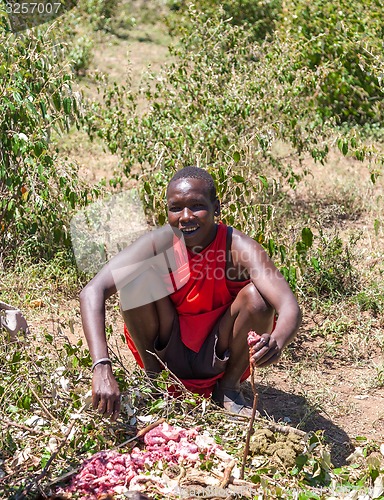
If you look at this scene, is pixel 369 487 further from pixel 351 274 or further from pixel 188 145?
pixel 188 145

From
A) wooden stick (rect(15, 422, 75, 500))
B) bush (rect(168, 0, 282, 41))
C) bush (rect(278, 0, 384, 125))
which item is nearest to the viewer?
wooden stick (rect(15, 422, 75, 500))

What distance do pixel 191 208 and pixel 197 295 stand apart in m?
0.38

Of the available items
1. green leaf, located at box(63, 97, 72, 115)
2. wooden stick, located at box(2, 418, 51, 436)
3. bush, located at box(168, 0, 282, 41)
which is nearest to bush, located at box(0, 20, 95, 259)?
green leaf, located at box(63, 97, 72, 115)

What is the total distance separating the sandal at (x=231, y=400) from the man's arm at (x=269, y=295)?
0.45 metres

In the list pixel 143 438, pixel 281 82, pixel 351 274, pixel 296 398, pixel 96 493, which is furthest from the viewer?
pixel 281 82

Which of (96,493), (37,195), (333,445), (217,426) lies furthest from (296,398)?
(37,195)

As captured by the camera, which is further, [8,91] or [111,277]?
[8,91]

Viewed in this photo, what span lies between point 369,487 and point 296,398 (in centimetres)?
106

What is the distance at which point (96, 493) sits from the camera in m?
2.71

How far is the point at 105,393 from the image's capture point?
2.79m

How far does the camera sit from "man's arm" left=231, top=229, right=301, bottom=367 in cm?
286

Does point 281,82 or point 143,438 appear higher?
point 281,82

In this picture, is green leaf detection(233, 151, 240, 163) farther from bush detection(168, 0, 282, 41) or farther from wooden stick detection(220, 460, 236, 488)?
bush detection(168, 0, 282, 41)

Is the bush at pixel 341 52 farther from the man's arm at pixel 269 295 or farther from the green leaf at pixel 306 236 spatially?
the man's arm at pixel 269 295
